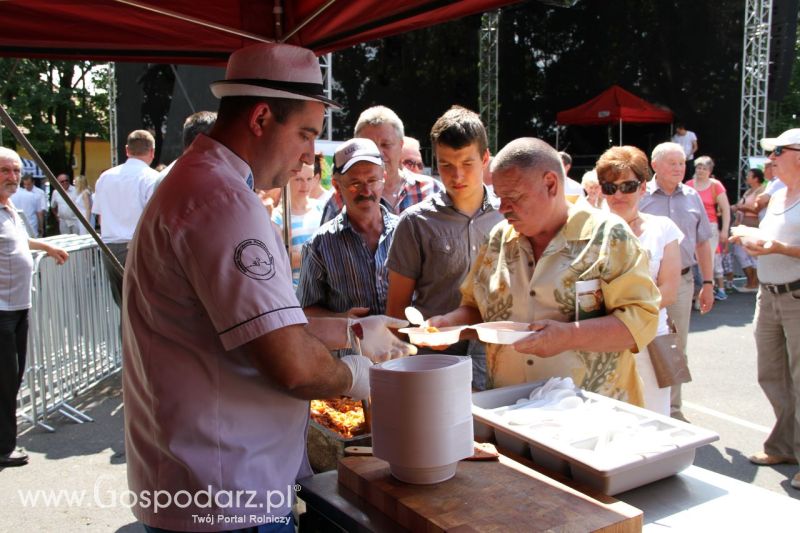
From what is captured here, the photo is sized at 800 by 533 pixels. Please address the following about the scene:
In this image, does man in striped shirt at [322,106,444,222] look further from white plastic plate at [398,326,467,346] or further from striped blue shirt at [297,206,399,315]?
white plastic plate at [398,326,467,346]

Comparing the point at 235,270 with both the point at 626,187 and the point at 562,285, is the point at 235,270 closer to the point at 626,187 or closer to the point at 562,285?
the point at 562,285

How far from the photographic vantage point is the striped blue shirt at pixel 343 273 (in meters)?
3.06

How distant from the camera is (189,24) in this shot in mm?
3035

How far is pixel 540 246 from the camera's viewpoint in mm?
2334

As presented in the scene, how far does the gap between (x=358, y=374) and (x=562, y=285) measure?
84cm

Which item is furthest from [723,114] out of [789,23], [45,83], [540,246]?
[45,83]

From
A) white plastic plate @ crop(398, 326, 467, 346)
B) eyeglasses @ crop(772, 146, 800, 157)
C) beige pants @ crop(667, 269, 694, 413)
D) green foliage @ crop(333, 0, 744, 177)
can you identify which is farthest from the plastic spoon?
green foliage @ crop(333, 0, 744, 177)

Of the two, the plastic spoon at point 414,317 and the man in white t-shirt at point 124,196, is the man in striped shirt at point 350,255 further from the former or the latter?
the man in white t-shirt at point 124,196

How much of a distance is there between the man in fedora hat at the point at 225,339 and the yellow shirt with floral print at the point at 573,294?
81 cm

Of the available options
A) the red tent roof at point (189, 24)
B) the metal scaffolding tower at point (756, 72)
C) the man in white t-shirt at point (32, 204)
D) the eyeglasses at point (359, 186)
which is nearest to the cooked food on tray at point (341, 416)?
the eyeglasses at point (359, 186)

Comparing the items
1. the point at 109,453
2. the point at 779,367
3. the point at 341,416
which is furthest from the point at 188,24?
the point at 779,367

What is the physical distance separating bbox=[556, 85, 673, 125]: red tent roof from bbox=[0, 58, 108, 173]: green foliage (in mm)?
14774

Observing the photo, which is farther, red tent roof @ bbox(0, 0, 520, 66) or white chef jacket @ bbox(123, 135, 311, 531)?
red tent roof @ bbox(0, 0, 520, 66)

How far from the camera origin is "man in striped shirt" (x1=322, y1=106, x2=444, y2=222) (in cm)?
414
